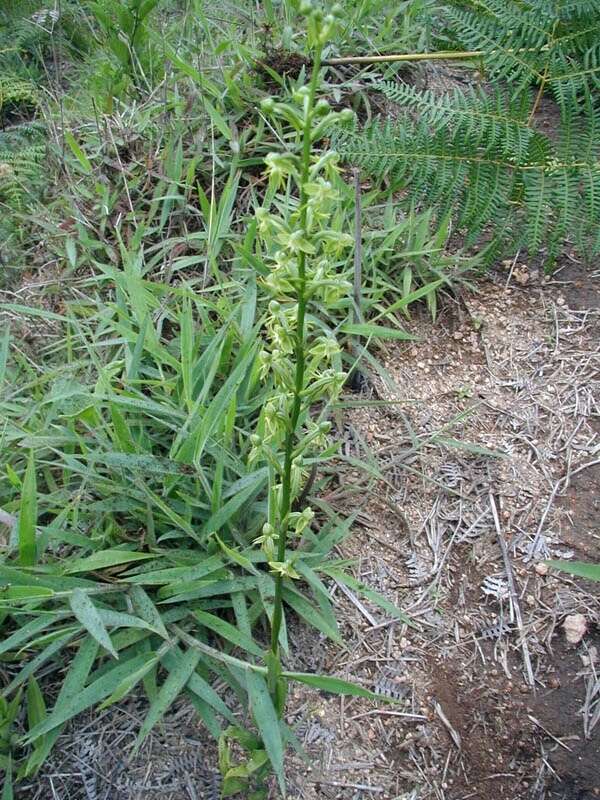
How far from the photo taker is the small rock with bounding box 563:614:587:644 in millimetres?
2125

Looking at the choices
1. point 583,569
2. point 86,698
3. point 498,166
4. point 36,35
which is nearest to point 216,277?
point 498,166

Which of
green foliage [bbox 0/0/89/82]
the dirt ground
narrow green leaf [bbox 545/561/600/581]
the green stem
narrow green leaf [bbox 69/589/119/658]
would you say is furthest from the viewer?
green foliage [bbox 0/0/89/82]

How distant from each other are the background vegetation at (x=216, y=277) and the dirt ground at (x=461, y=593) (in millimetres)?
138

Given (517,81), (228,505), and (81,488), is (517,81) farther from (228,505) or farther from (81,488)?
(81,488)

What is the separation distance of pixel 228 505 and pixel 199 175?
5.84ft

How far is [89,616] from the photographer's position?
184 centimetres

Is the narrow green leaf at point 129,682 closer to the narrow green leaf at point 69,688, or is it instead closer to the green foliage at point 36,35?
the narrow green leaf at point 69,688

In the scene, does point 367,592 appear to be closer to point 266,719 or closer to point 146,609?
point 266,719

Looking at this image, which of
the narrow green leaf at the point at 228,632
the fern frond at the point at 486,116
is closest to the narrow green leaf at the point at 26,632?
the narrow green leaf at the point at 228,632

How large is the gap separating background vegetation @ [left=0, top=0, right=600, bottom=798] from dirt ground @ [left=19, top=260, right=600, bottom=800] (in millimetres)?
138

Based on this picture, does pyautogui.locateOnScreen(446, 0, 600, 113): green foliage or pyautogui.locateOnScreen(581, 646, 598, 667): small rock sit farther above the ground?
pyautogui.locateOnScreen(446, 0, 600, 113): green foliage

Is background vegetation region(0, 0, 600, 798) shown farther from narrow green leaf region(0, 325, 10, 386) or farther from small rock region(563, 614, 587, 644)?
small rock region(563, 614, 587, 644)

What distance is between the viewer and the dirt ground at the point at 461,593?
75.5 inches

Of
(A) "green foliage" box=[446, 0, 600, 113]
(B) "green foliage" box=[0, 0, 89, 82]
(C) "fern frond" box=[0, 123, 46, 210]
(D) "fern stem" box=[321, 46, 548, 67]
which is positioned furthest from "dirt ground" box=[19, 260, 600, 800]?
(B) "green foliage" box=[0, 0, 89, 82]
